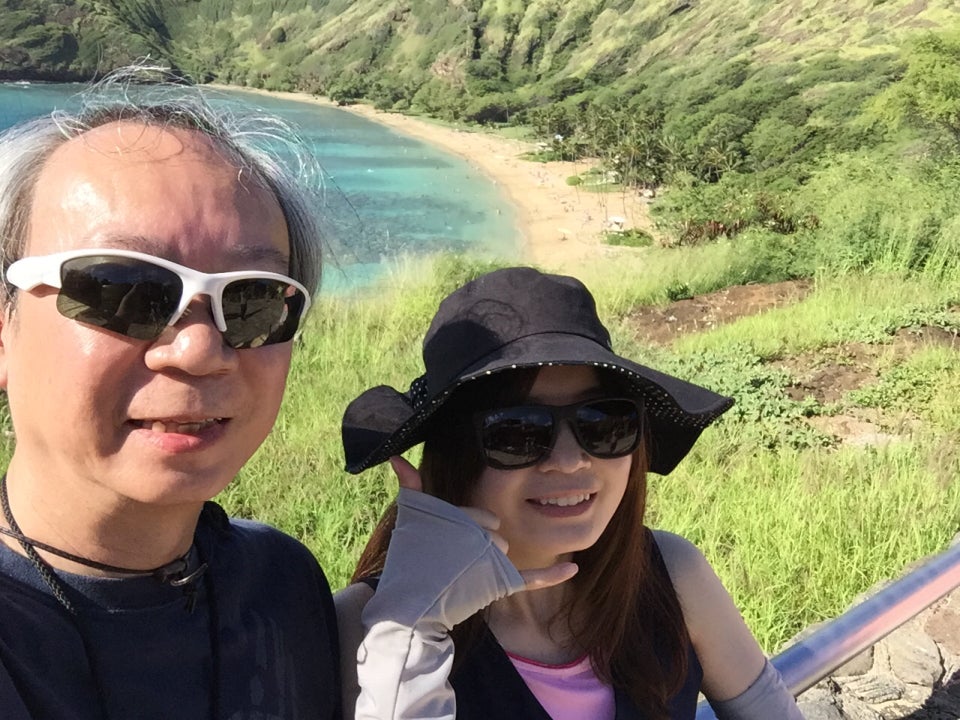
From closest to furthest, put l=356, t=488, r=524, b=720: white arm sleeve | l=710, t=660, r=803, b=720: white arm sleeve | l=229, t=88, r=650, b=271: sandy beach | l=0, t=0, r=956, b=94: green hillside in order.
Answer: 1. l=356, t=488, r=524, b=720: white arm sleeve
2. l=710, t=660, r=803, b=720: white arm sleeve
3. l=229, t=88, r=650, b=271: sandy beach
4. l=0, t=0, r=956, b=94: green hillside

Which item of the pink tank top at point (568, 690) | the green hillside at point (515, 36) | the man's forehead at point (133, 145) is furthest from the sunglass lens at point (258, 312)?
the green hillside at point (515, 36)

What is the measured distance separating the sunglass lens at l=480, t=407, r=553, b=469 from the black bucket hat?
0.07 meters

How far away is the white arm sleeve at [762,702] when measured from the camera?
1.26 m

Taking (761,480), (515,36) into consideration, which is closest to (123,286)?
(761,480)

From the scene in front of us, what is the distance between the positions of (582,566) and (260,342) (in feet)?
2.27

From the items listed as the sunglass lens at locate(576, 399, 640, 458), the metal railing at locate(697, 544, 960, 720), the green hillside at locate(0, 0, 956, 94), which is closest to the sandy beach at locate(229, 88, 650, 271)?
the green hillside at locate(0, 0, 956, 94)

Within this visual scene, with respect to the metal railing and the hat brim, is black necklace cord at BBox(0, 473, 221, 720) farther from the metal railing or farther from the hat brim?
the metal railing

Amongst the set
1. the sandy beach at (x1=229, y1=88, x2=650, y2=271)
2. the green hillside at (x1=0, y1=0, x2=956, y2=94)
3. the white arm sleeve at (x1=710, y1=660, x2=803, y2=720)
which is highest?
the green hillside at (x1=0, y1=0, x2=956, y2=94)

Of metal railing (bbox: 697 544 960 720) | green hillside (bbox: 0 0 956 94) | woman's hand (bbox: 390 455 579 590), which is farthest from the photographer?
green hillside (bbox: 0 0 956 94)

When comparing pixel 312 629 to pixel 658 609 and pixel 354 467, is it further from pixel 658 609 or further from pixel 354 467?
pixel 658 609

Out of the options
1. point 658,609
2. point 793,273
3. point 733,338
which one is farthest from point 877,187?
point 658,609

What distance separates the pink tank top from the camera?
1.12m

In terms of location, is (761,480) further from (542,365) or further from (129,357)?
(129,357)

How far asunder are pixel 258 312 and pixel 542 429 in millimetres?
456
